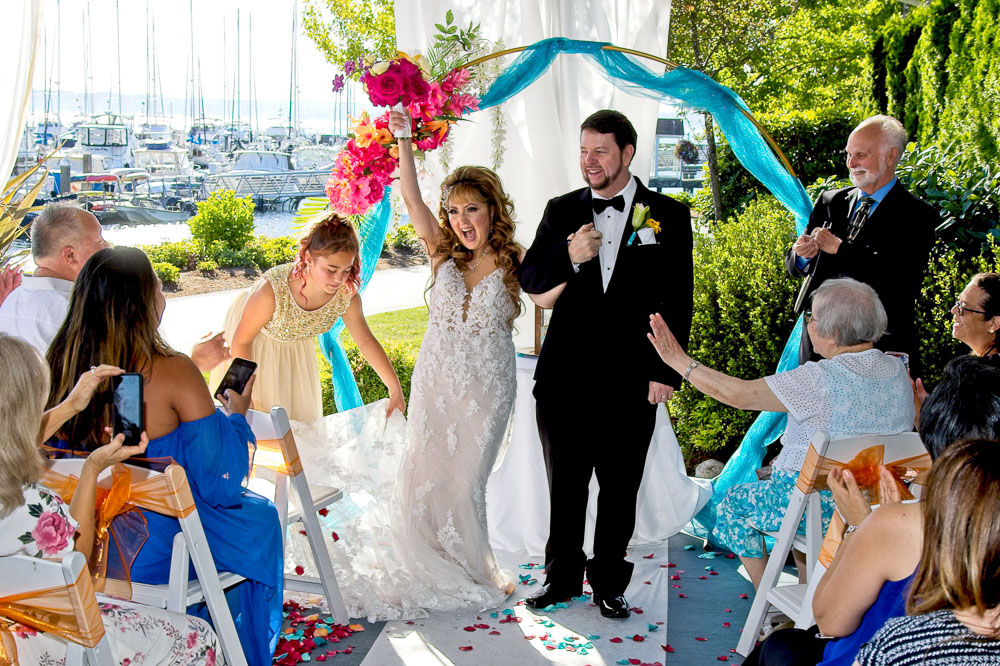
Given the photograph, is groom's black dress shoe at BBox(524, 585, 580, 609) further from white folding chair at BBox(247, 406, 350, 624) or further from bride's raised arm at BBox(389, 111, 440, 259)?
bride's raised arm at BBox(389, 111, 440, 259)

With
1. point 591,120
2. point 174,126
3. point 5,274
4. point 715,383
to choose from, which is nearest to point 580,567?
point 715,383

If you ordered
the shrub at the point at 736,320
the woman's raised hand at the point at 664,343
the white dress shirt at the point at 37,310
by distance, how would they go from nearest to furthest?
the woman's raised hand at the point at 664,343 → the white dress shirt at the point at 37,310 → the shrub at the point at 736,320

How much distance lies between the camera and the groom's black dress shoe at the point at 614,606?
3391 mm

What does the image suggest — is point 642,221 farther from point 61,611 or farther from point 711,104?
point 61,611

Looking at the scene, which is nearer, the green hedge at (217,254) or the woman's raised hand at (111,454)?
the woman's raised hand at (111,454)

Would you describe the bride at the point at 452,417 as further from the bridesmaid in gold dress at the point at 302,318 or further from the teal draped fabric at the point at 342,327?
the teal draped fabric at the point at 342,327

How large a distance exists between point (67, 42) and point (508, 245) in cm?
833

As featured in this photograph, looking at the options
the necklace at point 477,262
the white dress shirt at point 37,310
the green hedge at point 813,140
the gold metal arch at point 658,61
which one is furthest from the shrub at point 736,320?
the green hedge at point 813,140

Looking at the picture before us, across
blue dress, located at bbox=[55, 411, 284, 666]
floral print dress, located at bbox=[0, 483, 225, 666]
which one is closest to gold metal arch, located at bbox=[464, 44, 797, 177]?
blue dress, located at bbox=[55, 411, 284, 666]

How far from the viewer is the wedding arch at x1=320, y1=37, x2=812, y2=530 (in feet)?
13.1

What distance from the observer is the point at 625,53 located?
4078 mm

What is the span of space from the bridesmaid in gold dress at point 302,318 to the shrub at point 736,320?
209cm

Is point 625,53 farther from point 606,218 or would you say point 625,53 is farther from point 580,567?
point 580,567

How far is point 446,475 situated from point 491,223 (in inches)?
39.9
